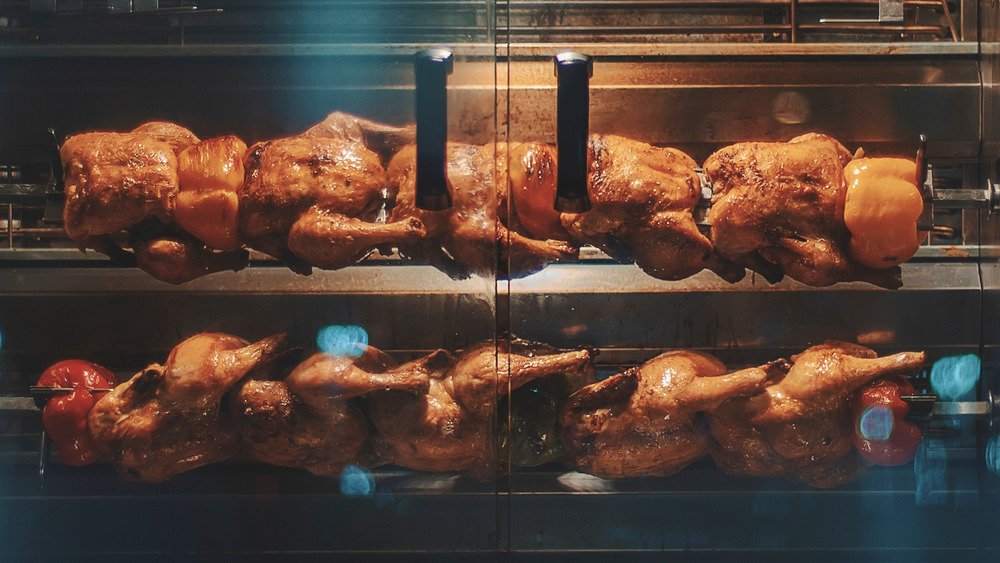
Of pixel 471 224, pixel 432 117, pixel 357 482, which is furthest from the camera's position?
pixel 357 482

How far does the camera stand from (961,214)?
1.86 meters

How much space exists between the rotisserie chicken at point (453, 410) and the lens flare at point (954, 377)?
2.59ft

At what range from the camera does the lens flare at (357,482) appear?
65.6 inches

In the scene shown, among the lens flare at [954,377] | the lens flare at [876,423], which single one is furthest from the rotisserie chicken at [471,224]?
the lens flare at [954,377]

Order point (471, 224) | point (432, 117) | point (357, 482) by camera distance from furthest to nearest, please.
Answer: point (357, 482) < point (471, 224) < point (432, 117)

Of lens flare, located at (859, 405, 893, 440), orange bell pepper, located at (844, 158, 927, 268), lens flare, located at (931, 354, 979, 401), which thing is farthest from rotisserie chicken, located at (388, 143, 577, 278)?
lens flare, located at (931, 354, 979, 401)

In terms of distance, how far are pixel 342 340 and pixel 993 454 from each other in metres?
1.44

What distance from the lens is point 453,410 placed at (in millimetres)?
1647

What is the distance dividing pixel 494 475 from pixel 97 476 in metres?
0.89

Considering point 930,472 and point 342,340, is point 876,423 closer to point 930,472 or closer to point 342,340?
point 930,472

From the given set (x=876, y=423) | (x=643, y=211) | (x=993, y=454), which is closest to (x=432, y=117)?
(x=643, y=211)

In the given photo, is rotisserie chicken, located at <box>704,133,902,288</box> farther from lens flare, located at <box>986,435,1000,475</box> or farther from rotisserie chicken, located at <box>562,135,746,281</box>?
lens flare, located at <box>986,435,1000,475</box>

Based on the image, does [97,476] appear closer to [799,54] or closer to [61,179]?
[61,179]

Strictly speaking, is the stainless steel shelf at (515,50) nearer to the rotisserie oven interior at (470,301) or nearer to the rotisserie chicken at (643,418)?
the rotisserie oven interior at (470,301)
